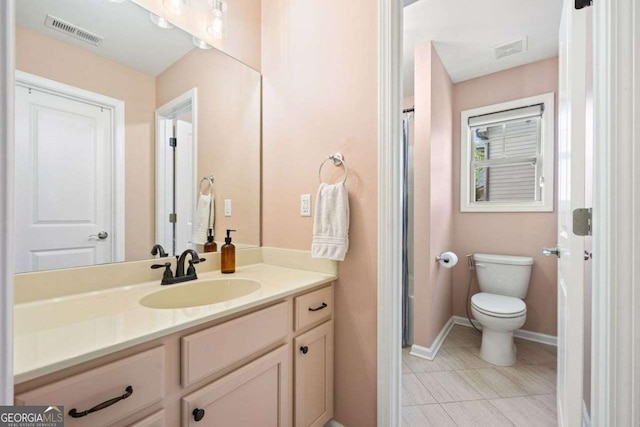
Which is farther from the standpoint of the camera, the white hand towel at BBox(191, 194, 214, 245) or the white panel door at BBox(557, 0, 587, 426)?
the white hand towel at BBox(191, 194, 214, 245)

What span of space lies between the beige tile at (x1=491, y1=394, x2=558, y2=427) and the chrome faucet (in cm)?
189

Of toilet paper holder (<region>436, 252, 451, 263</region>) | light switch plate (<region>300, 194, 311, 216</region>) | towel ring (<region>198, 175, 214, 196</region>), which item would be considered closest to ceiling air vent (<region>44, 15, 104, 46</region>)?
towel ring (<region>198, 175, 214, 196</region>)

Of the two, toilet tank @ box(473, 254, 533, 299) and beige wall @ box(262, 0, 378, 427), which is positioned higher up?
beige wall @ box(262, 0, 378, 427)

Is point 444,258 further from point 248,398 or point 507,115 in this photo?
point 248,398

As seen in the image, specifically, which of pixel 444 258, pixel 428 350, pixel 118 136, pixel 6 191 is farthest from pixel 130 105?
pixel 428 350

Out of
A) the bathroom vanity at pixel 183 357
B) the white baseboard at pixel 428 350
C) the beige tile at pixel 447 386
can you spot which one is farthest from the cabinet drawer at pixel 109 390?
the white baseboard at pixel 428 350

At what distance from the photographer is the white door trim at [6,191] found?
0.36 metres

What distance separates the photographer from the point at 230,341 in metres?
0.90

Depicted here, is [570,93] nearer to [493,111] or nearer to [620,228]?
[620,228]

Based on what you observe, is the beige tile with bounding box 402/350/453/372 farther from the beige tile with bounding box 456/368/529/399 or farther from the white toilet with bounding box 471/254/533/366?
the white toilet with bounding box 471/254/533/366

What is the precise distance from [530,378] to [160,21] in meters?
3.05

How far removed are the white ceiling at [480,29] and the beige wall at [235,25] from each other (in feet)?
3.41

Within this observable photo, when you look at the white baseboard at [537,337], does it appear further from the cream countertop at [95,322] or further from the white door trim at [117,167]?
the white door trim at [117,167]

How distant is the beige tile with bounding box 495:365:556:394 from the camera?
69.0 inches
